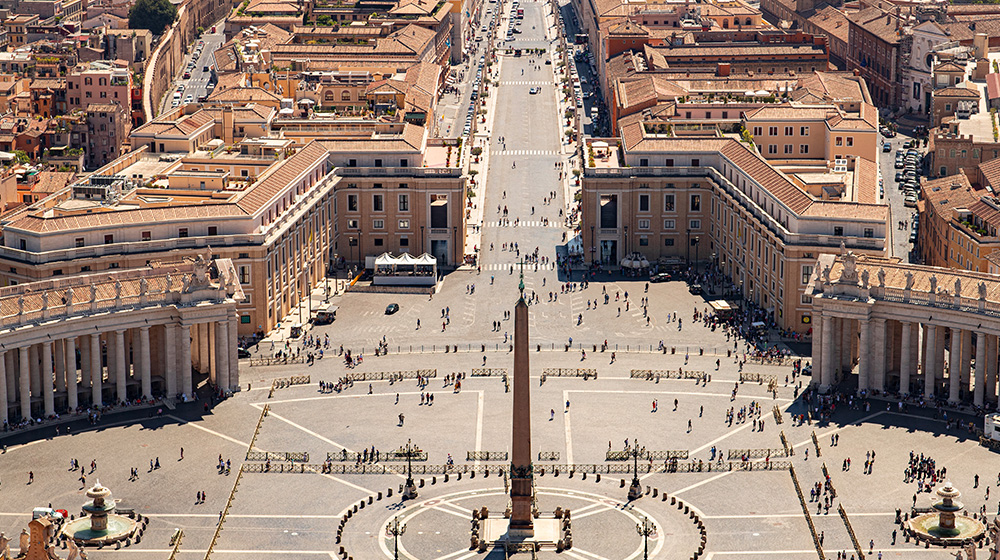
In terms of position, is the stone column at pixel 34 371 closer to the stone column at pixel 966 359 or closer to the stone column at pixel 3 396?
the stone column at pixel 3 396

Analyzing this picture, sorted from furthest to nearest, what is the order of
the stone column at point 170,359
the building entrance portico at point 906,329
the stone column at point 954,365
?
the stone column at point 170,359
the stone column at point 954,365
the building entrance portico at point 906,329

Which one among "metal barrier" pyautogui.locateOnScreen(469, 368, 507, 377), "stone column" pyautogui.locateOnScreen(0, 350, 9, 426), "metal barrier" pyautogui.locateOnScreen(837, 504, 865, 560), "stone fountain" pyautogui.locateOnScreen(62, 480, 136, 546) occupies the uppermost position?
"stone column" pyautogui.locateOnScreen(0, 350, 9, 426)

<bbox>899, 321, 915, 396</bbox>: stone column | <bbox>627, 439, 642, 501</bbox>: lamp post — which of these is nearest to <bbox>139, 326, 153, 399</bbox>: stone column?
<bbox>627, 439, 642, 501</bbox>: lamp post

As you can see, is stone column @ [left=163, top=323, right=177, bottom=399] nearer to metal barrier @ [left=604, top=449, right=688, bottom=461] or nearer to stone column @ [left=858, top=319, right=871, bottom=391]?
metal barrier @ [left=604, top=449, right=688, bottom=461]

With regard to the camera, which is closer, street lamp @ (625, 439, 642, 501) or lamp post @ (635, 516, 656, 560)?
lamp post @ (635, 516, 656, 560)

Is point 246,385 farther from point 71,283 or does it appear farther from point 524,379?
point 524,379

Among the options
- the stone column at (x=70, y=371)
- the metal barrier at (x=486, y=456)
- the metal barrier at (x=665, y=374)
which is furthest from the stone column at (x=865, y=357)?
the stone column at (x=70, y=371)

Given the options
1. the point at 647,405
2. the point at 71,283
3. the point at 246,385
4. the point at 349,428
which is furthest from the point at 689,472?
the point at 71,283

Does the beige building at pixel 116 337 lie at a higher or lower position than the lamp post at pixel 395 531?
higher
